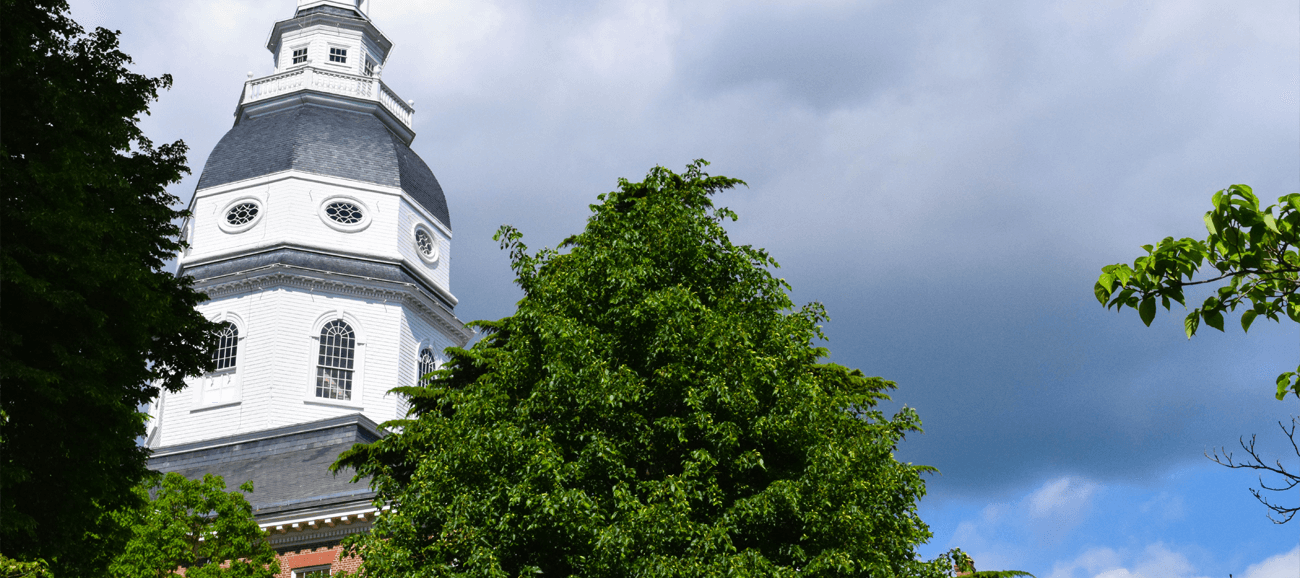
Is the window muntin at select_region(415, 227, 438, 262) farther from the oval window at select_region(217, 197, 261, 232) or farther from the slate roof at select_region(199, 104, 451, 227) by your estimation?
the oval window at select_region(217, 197, 261, 232)

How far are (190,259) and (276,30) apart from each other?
12.1 meters

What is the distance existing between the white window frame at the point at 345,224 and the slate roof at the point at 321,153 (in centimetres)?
89

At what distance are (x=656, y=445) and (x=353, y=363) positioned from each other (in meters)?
24.6

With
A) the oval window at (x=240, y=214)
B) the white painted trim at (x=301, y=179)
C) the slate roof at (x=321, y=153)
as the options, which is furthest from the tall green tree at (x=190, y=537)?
the slate roof at (x=321, y=153)

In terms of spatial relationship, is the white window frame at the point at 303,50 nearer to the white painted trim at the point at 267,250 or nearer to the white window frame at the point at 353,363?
the white painted trim at the point at 267,250

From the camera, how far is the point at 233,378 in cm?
3753

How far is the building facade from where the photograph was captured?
35.5 metres

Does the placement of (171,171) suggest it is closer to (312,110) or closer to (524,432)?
(524,432)

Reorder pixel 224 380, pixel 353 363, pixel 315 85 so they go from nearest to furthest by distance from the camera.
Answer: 1. pixel 224 380
2. pixel 353 363
3. pixel 315 85

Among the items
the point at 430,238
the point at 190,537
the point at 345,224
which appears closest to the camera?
the point at 190,537

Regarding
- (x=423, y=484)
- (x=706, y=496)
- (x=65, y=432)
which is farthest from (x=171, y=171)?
(x=706, y=496)

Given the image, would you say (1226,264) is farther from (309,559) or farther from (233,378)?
(233,378)

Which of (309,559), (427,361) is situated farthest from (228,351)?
(309,559)

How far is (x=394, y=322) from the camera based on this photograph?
38.6 m
